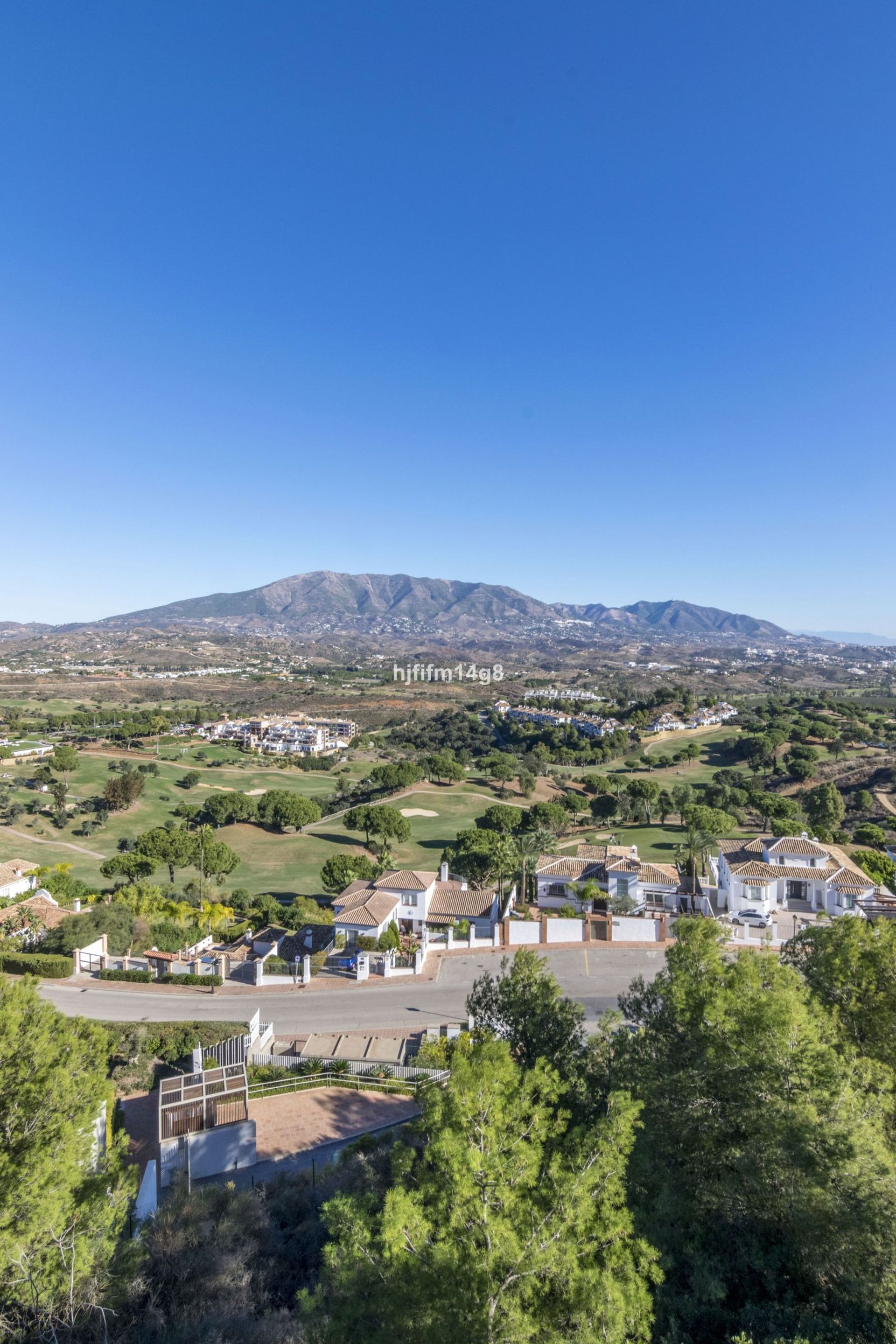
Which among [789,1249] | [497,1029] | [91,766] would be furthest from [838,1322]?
[91,766]

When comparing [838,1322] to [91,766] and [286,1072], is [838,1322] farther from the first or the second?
[91,766]

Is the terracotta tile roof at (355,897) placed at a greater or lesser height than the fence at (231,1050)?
lesser

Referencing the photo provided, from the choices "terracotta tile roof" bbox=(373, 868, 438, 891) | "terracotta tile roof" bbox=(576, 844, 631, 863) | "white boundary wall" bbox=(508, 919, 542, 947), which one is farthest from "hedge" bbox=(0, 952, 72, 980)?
"terracotta tile roof" bbox=(576, 844, 631, 863)

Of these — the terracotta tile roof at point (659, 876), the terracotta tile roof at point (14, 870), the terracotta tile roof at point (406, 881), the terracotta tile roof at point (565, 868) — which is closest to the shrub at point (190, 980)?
the terracotta tile roof at point (406, 881)

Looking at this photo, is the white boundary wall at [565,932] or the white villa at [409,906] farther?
the white villa at [409,906]

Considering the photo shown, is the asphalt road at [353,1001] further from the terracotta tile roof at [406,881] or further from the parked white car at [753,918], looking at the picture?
the parked white car at [753,918]

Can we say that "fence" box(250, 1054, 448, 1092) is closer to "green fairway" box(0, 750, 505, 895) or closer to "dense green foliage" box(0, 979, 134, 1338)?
"dense green foliage" box(0, 979, 134, 1338)
